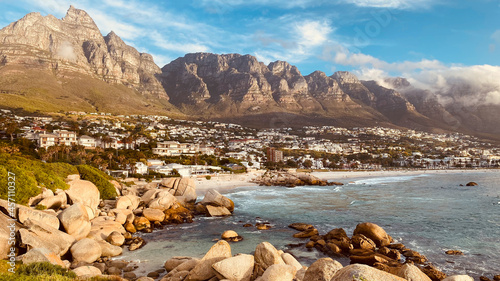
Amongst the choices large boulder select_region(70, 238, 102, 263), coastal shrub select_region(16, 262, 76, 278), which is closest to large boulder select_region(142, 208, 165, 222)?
large boulder select_region(70, 238, 102, 263)

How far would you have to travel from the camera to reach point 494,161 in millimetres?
125750

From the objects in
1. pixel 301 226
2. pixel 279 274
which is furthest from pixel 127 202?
pixel 279 274

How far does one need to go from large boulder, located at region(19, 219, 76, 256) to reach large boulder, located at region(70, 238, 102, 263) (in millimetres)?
493

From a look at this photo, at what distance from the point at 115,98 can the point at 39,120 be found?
7401cm

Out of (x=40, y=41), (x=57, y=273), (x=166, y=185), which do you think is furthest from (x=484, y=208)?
(x=40, y=41)

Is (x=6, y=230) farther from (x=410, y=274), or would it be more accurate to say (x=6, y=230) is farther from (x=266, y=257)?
(x=410, y=274)

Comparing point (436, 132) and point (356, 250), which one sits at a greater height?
point (436, 132)

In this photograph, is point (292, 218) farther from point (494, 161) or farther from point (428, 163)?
point (494, 161)

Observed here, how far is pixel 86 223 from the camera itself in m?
19.0

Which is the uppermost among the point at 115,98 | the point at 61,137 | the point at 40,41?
the point at 40,41

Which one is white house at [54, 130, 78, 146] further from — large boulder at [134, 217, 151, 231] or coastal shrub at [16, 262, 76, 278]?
coastal shrub at [16, 262, 76, 278]

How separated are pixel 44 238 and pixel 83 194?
434 inches

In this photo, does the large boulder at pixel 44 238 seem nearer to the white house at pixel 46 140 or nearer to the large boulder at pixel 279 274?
the large boulder at pixel 279 274

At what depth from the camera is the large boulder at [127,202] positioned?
2773 cm
